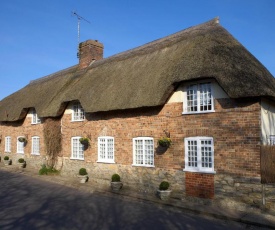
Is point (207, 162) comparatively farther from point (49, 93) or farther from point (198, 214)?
point (49, 93)

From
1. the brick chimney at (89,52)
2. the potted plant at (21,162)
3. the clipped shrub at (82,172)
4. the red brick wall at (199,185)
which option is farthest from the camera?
the potted plant at (21,162)

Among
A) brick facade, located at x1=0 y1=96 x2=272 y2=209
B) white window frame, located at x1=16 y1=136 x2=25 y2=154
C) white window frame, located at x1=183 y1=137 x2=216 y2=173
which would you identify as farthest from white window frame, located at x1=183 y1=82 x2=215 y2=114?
white window frame, located at x1=16 y1=136 x2=25 y2=154

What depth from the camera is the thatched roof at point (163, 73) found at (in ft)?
33.9

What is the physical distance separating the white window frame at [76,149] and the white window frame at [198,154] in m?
7.39

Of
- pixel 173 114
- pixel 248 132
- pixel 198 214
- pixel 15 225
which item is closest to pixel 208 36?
pixel 173 114

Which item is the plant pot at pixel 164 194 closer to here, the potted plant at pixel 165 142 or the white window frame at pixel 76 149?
the potted plant at pixel 165 142

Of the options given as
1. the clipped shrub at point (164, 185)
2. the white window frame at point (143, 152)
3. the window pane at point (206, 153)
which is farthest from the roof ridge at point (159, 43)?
the clipped shrub at point (164, 185)

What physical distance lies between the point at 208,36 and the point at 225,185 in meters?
6.39

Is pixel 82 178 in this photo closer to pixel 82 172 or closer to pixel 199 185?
pixel 82 172

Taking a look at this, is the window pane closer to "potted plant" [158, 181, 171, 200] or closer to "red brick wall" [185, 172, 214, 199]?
"red brick wall" [185, 172, 214, 199]

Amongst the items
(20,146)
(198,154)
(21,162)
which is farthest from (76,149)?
(20,146)

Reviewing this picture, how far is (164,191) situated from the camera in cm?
1131

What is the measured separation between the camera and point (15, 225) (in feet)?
27.8

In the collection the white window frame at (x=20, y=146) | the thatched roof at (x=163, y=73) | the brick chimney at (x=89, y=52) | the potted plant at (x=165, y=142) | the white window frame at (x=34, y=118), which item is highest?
the brick chimney at (x=89, y=52)
